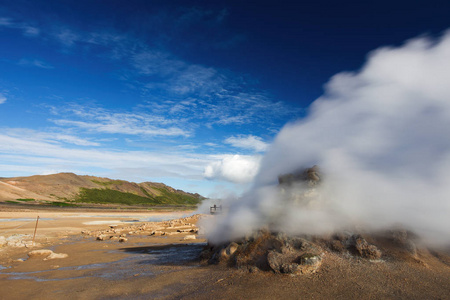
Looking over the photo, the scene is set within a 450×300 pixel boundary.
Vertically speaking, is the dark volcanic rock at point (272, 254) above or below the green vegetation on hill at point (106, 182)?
below

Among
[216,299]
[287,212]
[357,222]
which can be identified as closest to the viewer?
[216,299]

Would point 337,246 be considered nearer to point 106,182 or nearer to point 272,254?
point 272,254

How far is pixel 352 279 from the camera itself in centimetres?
936

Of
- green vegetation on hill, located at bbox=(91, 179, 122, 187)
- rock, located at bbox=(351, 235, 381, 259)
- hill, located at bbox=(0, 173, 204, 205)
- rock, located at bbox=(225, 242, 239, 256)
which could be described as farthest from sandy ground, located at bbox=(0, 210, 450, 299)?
green vegetation on hill, located at bbox=(91, 179, 122, 187)

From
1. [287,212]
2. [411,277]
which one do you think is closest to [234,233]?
[287,212]

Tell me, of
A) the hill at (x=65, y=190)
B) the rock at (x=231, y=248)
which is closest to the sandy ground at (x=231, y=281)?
the rock at (x=231, y=248)

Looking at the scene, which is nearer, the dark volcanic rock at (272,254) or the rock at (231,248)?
the dark volcanic rock at (272,254)

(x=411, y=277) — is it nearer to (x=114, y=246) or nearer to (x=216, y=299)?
(x=216, y=299)

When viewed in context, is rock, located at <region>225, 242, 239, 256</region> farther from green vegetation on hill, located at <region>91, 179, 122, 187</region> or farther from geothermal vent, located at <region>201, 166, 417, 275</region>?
green vegetation on hill, located at <region>91, 179, 122, 187</region>

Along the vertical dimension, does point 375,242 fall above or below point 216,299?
above

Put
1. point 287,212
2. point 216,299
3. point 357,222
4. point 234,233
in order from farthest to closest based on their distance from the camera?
point 234,233, point 287,212, point 357,222, point 216,299

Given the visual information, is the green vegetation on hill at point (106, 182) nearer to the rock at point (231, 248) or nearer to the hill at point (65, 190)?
the hill at point (65, 190)

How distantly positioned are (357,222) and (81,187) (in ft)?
555

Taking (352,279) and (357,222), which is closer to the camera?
(352,279)
